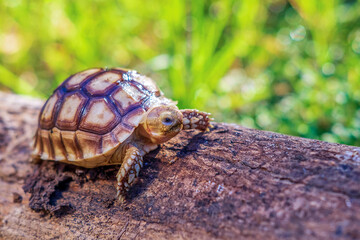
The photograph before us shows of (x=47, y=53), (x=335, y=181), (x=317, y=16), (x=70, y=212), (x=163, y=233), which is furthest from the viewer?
(x=47, y=53)

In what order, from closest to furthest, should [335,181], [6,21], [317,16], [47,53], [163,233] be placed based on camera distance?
[335,181], [163,233], [317,16], [47,53], [6,21]

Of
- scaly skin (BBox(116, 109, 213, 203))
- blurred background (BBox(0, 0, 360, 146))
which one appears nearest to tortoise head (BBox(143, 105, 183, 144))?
scaly skin (BBox(116, 109, 213, 203))

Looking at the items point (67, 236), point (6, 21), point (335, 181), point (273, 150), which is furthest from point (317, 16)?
point (6, 21)

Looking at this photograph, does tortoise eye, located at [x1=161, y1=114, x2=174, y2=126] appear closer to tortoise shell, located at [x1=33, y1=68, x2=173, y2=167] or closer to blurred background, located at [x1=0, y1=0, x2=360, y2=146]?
tortoise shell, located at [x1=33, y1=68, x2=173, y2=167]

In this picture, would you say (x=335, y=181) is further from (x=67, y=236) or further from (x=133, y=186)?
(x=67, y=236)

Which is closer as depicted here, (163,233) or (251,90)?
(163,233)

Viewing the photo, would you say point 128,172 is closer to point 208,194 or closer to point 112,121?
point 112,121

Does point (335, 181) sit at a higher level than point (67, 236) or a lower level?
higher

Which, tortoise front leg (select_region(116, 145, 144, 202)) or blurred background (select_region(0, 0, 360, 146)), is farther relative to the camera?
blurred background (select_region(0, 0, 360, 146))
